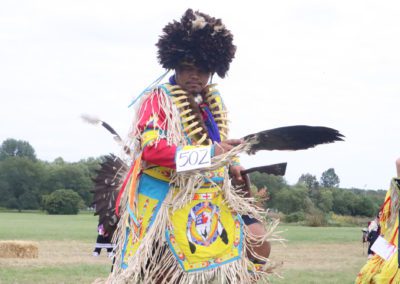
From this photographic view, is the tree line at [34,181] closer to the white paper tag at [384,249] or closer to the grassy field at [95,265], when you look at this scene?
the grassy field at [95,265]

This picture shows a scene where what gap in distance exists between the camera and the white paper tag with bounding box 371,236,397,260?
19.7 feet

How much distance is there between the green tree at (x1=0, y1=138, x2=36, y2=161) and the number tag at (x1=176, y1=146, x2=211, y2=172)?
11431cm

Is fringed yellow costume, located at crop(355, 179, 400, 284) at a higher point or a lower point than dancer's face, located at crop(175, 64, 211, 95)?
lower

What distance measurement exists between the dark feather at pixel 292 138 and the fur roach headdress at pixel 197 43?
66 cm

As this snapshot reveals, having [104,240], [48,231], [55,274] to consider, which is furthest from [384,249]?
[48,231]

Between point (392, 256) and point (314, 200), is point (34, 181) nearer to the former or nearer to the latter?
point (314, 200)

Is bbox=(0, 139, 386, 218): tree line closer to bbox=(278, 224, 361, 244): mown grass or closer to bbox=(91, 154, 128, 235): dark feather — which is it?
bbox=(278, 224, 361, 244): mown grass

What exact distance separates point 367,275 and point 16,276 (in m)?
6.93

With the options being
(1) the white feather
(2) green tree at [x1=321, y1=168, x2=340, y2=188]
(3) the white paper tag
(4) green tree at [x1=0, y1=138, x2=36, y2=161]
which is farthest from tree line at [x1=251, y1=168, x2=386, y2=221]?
(4) green tree at [x1=0, y1=138, x2=36, y2=161]

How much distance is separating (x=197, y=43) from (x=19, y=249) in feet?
41.9

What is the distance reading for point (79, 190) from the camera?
83562 millimetres

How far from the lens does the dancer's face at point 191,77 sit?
4.78 meters

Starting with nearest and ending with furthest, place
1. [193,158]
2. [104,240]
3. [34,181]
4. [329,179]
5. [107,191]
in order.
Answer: [193,158], [107,191], [104,240], [329,179], [34,181]

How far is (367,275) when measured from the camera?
245 inches
